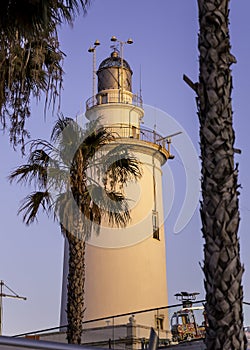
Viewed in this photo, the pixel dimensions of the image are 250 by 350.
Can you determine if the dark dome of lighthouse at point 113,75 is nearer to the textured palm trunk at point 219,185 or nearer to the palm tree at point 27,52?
the palm tree at point 27,52

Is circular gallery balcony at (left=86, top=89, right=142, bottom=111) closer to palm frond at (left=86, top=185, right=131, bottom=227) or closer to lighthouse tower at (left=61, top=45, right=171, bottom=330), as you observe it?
lighthouse tower at (left=61, top=45, right=171, bottom=330)

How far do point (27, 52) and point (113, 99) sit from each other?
1713cm

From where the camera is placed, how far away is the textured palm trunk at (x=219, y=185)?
259 inches

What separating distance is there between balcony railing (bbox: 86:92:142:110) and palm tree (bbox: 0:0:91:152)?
16.0 metres

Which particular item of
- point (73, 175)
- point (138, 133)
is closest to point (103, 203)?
point (73, 175)

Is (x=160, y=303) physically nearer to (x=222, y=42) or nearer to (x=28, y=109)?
(x=28, y=109)

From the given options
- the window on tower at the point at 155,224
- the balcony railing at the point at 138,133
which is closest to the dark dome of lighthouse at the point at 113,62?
the balcony railing at the point at 138,133

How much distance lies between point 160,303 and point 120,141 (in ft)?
22.1

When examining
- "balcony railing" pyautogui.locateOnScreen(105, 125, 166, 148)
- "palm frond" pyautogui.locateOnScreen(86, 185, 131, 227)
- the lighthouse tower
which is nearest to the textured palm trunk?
"palm frond" pyautogui.locateOnScreen(86, 185, 131, 227)

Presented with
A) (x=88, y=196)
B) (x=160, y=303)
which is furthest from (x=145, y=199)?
(x=88, y=196)

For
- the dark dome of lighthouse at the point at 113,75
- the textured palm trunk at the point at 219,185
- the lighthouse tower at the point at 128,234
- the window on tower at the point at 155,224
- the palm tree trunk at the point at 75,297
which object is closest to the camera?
the textured palm trunk at the point at 219,185

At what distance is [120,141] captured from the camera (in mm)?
26594

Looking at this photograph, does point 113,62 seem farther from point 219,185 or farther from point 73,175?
point 219,185

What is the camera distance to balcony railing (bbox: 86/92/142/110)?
27.4m
